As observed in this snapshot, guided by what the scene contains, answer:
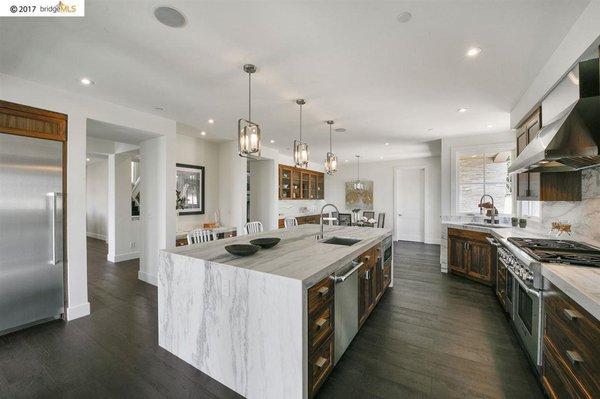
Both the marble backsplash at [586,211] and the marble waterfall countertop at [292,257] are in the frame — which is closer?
the marble waterfall countertop at [292,257]

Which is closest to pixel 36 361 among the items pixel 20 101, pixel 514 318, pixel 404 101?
pixel 20 101

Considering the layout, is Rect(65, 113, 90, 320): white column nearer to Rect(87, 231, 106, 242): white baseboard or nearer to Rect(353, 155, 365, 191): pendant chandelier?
Rect(87, 231, 106, 242): white baseboard

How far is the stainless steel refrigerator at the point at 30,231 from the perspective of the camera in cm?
246

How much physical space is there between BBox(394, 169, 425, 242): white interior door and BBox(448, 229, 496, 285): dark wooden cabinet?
336 cm

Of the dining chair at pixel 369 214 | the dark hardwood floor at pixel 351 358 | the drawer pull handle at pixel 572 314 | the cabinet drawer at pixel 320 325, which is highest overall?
the dining chair at pixel 369 214

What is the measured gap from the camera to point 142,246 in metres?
4.14

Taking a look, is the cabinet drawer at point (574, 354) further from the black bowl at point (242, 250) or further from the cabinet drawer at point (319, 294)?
the black bowl at point (242, 250)

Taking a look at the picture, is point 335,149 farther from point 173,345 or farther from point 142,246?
point 173,345

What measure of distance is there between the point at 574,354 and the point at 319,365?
1.40m

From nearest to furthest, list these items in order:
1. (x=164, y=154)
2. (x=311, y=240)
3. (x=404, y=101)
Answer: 1. (x=311, y=240)
2. (x=404, y=101)
3. (x=164, y=154)

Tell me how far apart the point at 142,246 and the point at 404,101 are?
456cm

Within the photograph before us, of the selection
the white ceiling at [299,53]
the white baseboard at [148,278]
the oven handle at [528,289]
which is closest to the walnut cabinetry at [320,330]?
the oven handle at [528,289]

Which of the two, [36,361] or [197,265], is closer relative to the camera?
[197,265]

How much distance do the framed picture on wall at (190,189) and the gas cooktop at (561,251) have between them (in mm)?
5064
